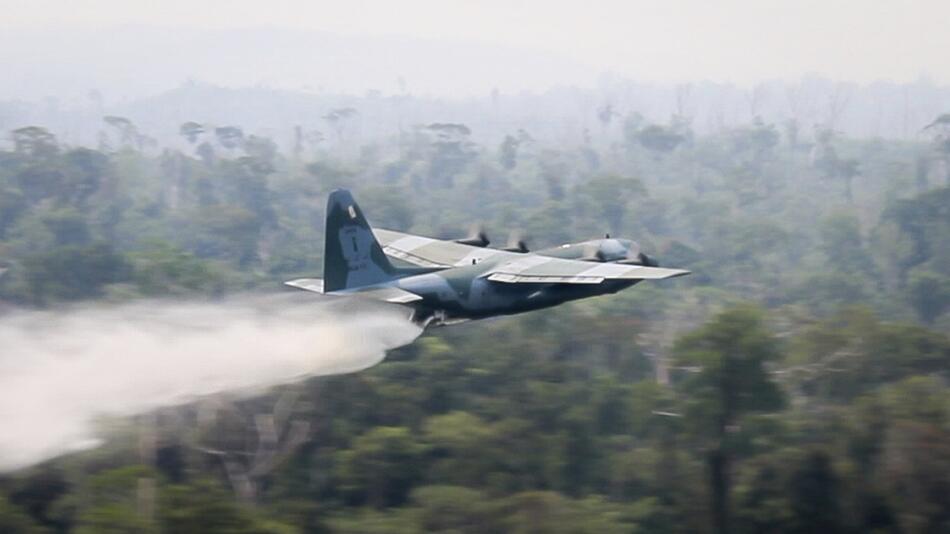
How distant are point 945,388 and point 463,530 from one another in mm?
27329

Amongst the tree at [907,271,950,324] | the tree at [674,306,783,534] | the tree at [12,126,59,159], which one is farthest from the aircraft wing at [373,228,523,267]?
the tree at [12,126,59,159]

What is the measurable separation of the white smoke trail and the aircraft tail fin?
6.62ft

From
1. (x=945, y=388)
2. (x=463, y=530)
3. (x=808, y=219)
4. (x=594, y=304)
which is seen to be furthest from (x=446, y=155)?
(x=463, y=530)

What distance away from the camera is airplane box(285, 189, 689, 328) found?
39344 mm

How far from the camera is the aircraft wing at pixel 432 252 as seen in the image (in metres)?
43.7

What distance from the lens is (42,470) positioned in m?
50.4

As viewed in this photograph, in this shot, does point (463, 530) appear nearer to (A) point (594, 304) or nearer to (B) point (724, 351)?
(B) point (724, 351)

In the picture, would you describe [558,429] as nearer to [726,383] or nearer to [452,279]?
[726,383]

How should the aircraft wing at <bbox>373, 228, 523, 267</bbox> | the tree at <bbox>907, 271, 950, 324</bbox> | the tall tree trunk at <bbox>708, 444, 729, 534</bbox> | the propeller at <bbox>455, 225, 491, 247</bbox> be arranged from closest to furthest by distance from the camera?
the aircraft wing at <bbox>373, 228, 523, 267</bbox>
the propeller at <bbox>455, 225, 491, 247</bbox>
the tall tree trunk at <bbox>708, 444, 729, 534</bbox>
the tree at <bbox>907, 271, 950, 324</bbox>

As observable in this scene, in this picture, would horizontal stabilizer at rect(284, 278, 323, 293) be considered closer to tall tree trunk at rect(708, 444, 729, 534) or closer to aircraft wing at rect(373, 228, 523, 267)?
aircraft wing at rect(373, 228, 523, 267)

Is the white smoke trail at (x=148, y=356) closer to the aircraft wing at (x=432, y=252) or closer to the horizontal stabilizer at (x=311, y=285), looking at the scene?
the horizontal stabilizer at (x=311, y=285)

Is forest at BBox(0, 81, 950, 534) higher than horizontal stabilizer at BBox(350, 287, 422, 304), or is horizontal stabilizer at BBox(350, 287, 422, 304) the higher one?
horizontal stabilizer at BBox(350, 287, 422, 304)

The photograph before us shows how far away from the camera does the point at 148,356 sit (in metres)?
40.1

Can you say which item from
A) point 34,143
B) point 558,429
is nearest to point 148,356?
point 558,429
